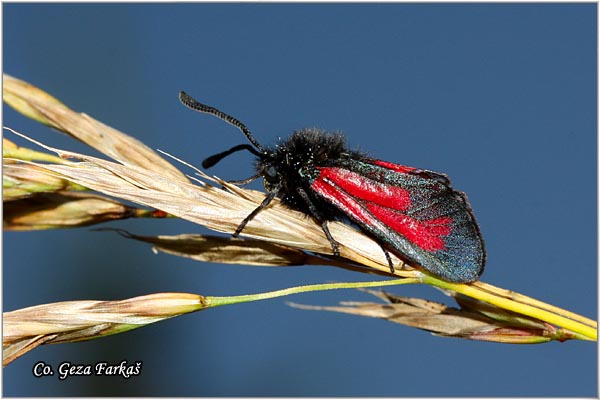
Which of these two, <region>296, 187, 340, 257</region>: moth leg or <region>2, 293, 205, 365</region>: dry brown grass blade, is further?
<region>296, 187, 340, 257</region>: moth leg

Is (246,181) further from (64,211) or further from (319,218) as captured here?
(64,211)

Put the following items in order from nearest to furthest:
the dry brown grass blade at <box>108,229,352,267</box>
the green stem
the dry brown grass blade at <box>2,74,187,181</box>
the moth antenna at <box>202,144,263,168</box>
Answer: the green stem
the dry brown grass blade at <box>108,229,352,267</box>
the dry brown grass blade at <box>2,74,187,181</box>
the moth antenna at <box>202,144,263,168</box>

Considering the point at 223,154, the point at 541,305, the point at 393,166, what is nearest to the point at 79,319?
the point at 223,154

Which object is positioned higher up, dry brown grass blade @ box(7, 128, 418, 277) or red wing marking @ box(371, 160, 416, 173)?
red wing marking @ box(371, 160, 416, 173)

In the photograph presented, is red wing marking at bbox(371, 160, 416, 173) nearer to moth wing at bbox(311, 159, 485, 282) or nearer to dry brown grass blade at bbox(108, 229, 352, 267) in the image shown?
moth wing at bbox(311, 159, 485, 282)

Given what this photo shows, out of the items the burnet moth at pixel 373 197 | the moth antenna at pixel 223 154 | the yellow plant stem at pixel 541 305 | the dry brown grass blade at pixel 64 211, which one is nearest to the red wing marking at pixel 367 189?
the burnet moth at pixel 373 197

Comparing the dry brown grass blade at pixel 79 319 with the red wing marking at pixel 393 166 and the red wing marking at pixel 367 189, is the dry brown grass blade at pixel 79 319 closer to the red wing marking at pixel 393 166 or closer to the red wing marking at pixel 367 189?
the red wing marking at pixel 367 189

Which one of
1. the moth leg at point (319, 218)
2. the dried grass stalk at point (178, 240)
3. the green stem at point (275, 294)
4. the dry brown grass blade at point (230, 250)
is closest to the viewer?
the green stem at point (275, 294)

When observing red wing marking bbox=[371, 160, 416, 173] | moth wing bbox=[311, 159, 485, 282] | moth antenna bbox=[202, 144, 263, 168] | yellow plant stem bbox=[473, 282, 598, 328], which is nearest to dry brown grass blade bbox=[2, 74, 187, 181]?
moth antenna bbox=[202, 144, 263, 168]
